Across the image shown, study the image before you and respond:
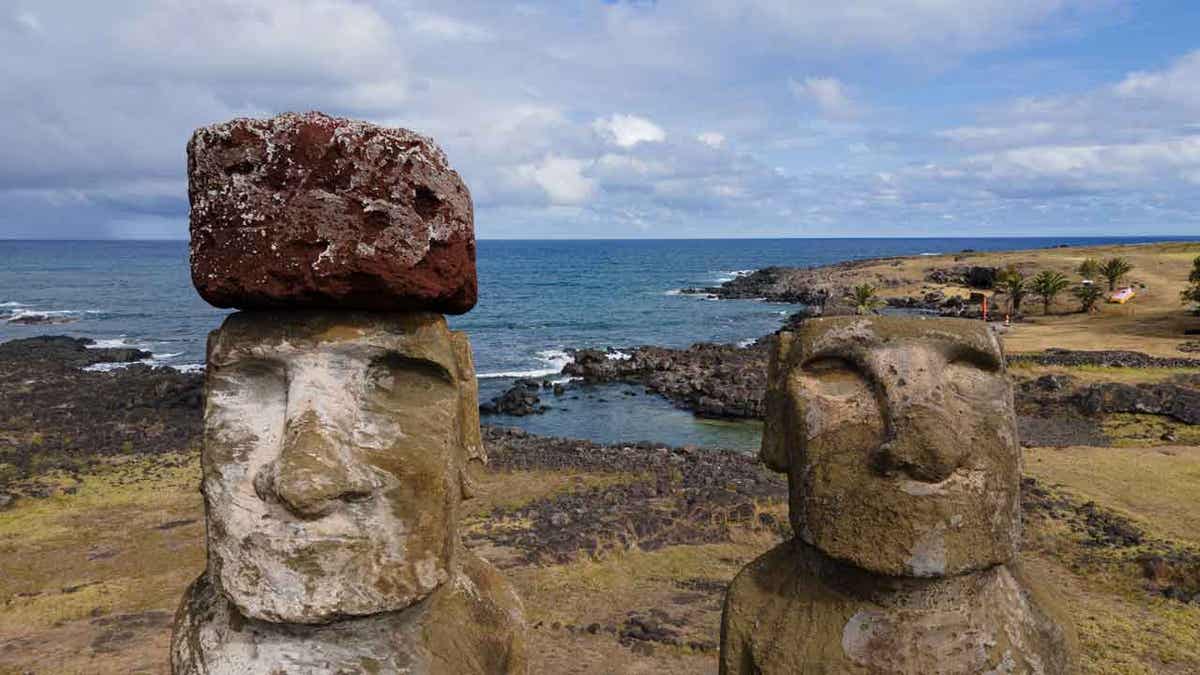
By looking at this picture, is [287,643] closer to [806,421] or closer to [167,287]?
[806,421]

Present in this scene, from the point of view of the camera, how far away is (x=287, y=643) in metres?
3.45

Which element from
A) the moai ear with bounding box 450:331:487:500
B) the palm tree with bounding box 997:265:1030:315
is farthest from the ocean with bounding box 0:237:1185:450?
the moai ear with bounding box 450:331:487:500

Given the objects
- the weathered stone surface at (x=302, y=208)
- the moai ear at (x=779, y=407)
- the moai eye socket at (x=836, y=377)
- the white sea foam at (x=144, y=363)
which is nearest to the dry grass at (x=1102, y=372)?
the moai ear at (x=779, y=407)

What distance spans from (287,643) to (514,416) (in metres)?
25.4

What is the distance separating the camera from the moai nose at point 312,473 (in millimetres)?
3150

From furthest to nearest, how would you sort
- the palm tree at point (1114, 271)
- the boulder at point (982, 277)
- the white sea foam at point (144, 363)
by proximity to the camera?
1. the boulder at point (982, 277)
2. the palm tree at point (1114, 271)
3. the white sea foam at point (144, 363)

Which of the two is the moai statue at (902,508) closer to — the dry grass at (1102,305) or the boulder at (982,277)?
the dry grass at (1102,305)

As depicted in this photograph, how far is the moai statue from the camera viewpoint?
138 inches

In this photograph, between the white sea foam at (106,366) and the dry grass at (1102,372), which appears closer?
the dry grass at (1102,372)

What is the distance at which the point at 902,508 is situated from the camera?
11.5 feet

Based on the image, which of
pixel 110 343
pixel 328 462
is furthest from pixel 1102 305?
pixel 110 343

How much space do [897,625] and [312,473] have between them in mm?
2503

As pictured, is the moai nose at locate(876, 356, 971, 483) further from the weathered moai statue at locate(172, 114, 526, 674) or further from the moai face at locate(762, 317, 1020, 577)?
the weathered moai statue at locate(172, 114, 526, 674)

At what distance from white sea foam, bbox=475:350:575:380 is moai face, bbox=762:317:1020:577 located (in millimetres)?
31362
